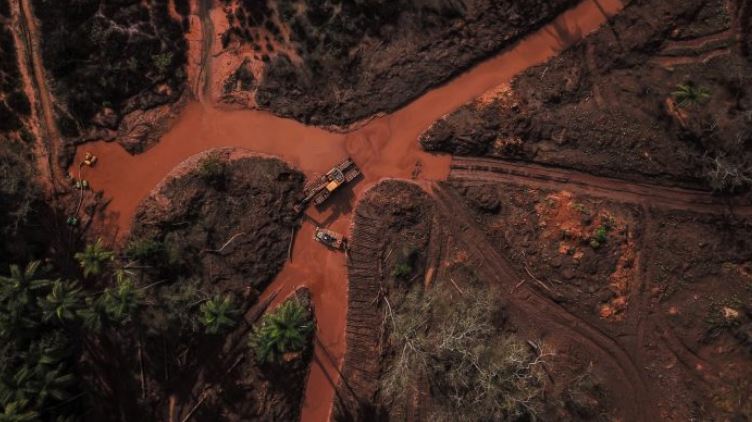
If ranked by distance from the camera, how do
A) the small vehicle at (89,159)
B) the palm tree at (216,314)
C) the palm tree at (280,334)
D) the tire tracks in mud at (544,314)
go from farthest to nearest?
1. the small vehicle at (89,159)
2. the tire tracks in mud at (544,314)
3. the palm tree at (216,314)
4. the palm tree at (280,334)

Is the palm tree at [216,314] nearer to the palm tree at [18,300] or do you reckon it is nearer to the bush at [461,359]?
the palm tree at [18,300]

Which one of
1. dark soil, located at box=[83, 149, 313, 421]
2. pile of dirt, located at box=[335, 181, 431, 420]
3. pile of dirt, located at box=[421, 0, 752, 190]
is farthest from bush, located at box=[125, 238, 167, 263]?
pile of dirt, located at box=[421, 0, 752, 190]

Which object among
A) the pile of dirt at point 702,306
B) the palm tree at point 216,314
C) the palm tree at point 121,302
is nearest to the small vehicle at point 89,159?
the palm tree at point 121,302

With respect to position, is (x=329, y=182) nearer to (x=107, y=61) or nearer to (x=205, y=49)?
(x=205, y=49)

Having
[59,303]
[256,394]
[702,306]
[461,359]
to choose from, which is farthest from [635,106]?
[59,303]

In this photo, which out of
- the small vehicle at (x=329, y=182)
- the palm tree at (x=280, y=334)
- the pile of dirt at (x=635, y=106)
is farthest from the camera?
the small vehicle at (x=329, y=182)
